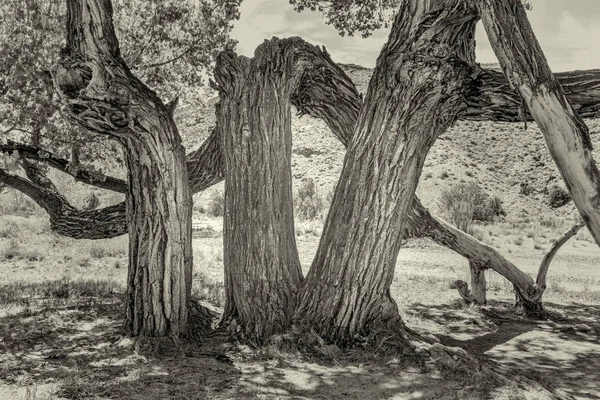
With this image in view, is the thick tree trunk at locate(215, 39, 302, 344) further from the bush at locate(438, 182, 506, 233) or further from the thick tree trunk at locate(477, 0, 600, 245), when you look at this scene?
the bush at locate(438, 182, 506, 233)

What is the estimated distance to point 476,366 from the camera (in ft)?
18.5

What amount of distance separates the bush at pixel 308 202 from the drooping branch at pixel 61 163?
16.5m

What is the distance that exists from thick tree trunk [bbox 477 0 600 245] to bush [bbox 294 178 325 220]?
2052 centimetres

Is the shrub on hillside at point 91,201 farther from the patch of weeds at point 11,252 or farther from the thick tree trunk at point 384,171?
the thick tree trunk at point 384,171

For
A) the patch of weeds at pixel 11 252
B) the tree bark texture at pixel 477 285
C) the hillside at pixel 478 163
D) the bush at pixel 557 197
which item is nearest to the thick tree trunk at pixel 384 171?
the tree bark texture at pixel 477 285

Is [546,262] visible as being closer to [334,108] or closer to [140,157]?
[334,108]

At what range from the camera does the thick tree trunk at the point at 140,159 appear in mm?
6223

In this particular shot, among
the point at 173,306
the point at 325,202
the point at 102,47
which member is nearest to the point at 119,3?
the point at 102,47

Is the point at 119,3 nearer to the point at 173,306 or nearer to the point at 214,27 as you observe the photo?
the point at 214,27

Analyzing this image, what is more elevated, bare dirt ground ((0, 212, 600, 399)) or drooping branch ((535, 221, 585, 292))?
drooping branch ((535, 221, 585, 292))

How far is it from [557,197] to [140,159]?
29.3 m

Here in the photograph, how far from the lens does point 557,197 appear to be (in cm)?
3206

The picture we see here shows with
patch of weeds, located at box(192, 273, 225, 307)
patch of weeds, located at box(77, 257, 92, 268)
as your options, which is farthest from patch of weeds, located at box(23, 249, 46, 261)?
patch of weeds, located at box(192, 273, 225, 307)

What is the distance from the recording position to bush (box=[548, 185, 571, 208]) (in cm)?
3165
